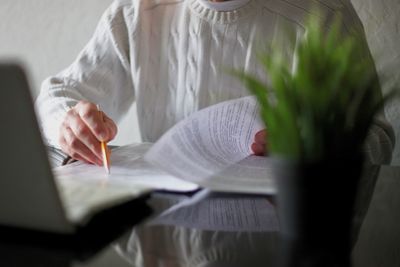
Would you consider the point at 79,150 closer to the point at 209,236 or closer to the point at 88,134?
the point at 88,134

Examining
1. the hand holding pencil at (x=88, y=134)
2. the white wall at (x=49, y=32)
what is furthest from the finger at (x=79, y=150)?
the white wall at (x=49, y=32)

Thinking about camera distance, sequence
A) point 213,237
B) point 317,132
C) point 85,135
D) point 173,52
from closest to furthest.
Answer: point 317,132 → point 213,237 → point 85,135 → point 173,52

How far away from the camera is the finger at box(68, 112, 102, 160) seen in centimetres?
83

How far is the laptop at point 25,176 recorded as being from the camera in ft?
1.42

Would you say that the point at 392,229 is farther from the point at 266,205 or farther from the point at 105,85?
the point at 105,85

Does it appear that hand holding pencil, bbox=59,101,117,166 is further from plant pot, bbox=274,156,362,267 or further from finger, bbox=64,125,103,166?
plant pot, bbox=274,156,362,267

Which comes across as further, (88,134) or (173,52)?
(173,52)

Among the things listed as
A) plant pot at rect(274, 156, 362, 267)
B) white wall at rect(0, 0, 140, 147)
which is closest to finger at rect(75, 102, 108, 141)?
plant pot at rect(274, 156, 362, 267)

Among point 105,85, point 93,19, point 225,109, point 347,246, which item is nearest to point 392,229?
point 347,246

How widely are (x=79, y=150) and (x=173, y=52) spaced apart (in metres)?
0.46

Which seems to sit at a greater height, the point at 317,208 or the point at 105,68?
the point at 317,208

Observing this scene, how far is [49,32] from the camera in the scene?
5.63 ft

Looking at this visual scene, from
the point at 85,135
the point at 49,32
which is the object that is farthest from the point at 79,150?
the point at 49,32

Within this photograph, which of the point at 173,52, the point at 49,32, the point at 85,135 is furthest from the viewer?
the point at 49,32
